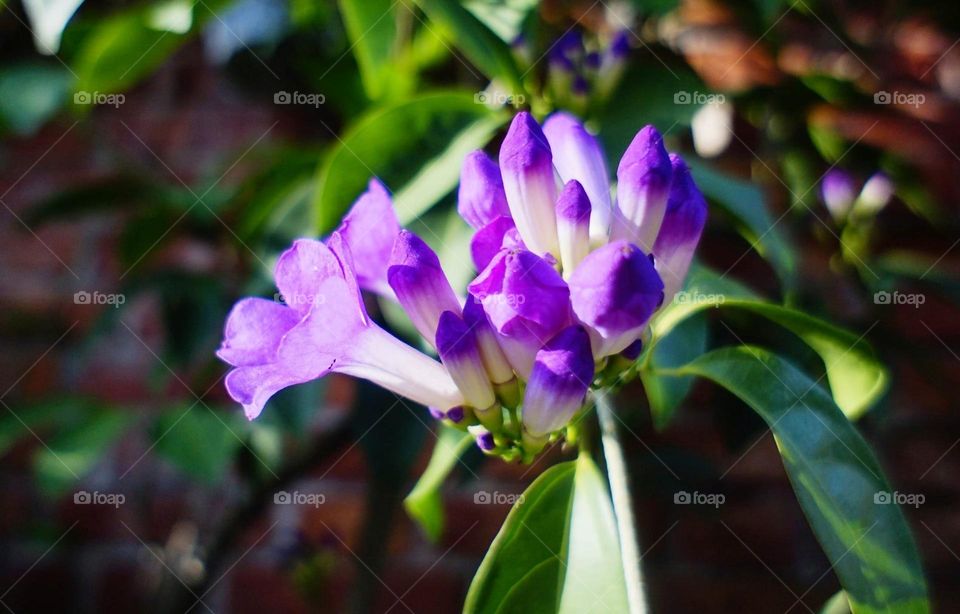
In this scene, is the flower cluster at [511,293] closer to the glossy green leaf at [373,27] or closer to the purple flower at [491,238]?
the purple flower at [491,238]

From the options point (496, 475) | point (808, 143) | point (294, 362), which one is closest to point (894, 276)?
point (808, 143)

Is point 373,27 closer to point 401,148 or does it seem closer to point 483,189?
point 401,148

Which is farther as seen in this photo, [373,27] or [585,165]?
[373,27]

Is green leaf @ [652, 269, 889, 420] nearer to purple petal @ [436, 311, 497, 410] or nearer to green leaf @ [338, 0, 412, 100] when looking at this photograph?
purple petal @ [436, 311, 497, 410]

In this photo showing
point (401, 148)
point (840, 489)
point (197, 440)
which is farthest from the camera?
point (197, 440)

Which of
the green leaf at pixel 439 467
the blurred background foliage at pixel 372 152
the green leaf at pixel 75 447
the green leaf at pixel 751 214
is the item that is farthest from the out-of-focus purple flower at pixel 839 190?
the green leaf at pixel 75 447

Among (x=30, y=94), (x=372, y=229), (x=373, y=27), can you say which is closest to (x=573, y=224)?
(x=372, y=229)
